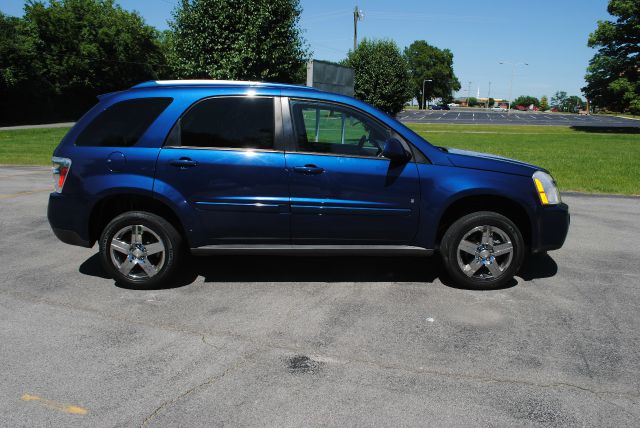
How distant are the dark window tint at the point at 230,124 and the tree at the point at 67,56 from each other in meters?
36.4

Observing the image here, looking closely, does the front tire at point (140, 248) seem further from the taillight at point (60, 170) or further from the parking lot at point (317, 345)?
the taillight at point (60, 170)

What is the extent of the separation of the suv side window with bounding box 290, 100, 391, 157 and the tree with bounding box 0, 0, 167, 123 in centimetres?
3690

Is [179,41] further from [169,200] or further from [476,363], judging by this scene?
[476,363]

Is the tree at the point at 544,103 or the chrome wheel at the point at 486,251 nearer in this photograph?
the chrome wheel at the point at 486,251

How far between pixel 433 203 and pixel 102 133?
310cm

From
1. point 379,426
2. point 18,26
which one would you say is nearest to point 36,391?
point 379,426

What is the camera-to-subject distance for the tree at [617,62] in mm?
38625

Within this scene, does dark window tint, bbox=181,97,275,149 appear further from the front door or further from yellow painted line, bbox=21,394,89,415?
yellow painted line, bbox=21,394,89,415

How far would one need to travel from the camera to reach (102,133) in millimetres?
4887

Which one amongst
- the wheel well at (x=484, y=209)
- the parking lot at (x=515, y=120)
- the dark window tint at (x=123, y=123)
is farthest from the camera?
the parking lot at (x=515, y=120)

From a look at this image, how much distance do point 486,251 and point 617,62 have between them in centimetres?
4327

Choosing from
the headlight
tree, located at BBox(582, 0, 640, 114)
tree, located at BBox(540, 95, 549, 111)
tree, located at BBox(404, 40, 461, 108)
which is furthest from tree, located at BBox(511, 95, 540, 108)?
the headlight

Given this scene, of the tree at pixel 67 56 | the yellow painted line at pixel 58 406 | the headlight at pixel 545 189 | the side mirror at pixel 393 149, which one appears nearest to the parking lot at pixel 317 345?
the yellow painted line at pixel 58 406

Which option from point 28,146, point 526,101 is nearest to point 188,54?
point 28,146
